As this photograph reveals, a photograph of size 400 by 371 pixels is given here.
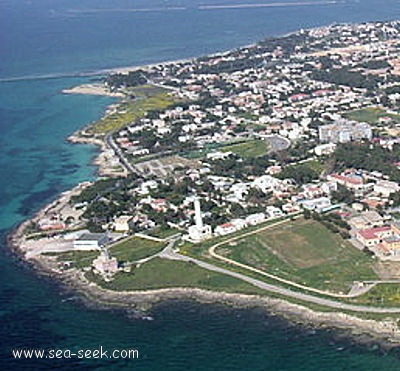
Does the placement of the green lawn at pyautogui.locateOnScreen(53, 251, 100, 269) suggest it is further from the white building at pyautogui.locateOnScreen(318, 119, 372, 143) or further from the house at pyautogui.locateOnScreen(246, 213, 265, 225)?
the white building at pyautogui.locateOnScreen(318, 119, 372, 143)

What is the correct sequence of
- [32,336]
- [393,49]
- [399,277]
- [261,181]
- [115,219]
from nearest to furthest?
[32,336] < [399,277] < [115,219] < [261,181] < [393,49]

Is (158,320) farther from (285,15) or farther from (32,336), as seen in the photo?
(285,15)

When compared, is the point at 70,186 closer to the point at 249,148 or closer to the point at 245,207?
the point at 245,207

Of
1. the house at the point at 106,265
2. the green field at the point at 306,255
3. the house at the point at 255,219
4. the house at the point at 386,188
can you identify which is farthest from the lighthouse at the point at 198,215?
the house at the point at 386,188

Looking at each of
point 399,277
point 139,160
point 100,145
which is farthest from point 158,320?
point 100,145

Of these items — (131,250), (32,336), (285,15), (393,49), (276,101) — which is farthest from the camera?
(285,15)

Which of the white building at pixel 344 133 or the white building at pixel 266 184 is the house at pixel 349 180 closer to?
the white building at pixel 266 184
